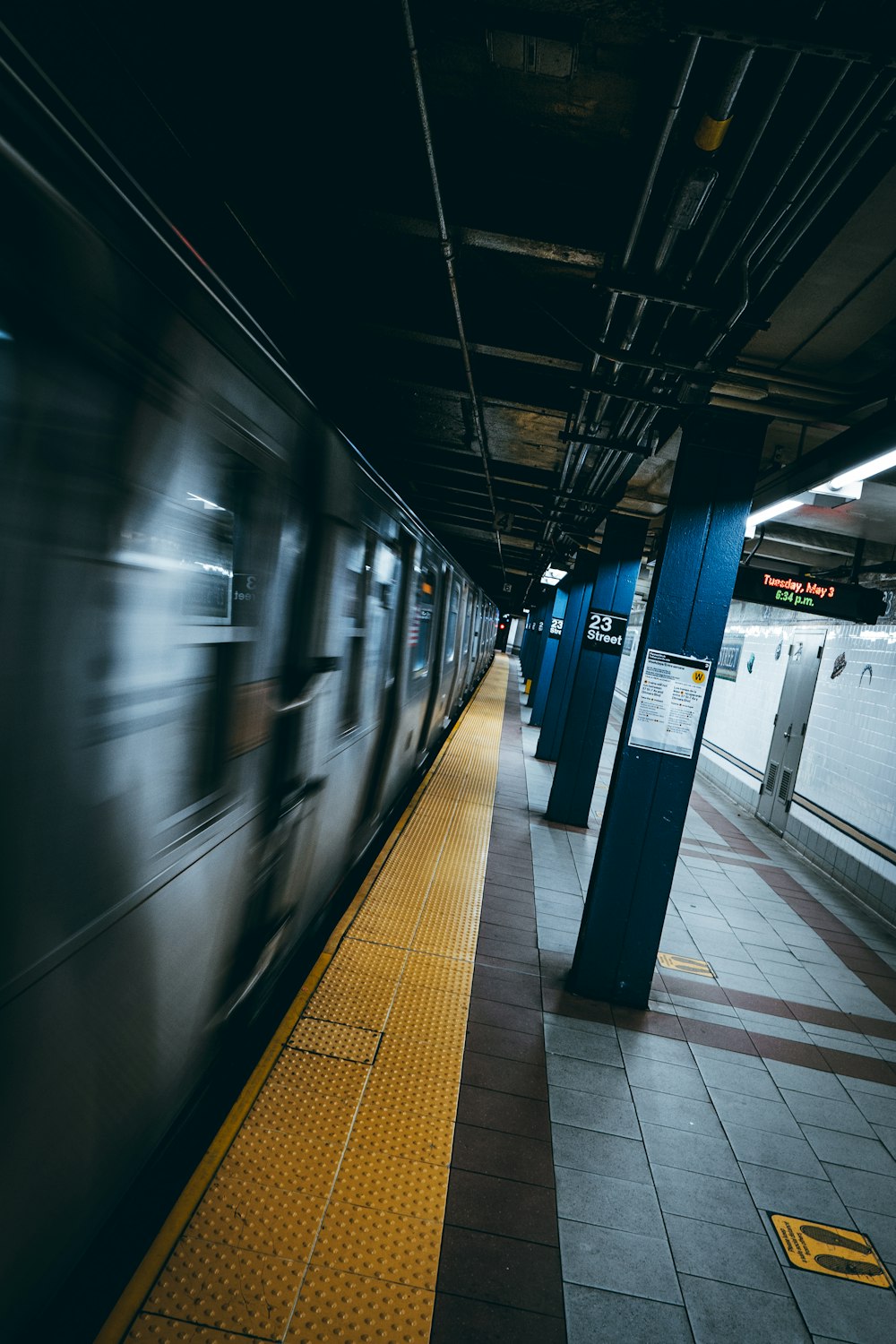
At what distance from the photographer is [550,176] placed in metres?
3.13

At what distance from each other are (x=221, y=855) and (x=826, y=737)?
27.5ft

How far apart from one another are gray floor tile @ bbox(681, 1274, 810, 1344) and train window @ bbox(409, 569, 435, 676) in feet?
13.5

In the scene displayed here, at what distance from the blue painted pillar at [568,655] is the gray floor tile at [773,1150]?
683 cm

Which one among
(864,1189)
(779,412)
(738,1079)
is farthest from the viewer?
(779,412)

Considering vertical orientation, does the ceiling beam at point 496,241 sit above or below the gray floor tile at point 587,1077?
above

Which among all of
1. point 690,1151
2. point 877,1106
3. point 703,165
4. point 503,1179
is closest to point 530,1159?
point 503,1179

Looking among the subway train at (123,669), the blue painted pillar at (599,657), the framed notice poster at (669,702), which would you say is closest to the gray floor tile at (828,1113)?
the framed notice poster at (669,702)

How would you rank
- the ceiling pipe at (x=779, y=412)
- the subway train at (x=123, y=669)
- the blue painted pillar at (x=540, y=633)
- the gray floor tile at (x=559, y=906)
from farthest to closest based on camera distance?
the blue painted pillar at (x=540, y=633)
the gray floor tile at (x=559, y=906)
the ceiling pipe at (x=779, y=412)
the subway train at (x=123, y=669)

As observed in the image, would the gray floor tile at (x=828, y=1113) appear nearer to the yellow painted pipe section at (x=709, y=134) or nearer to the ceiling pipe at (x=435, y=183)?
the yellow painted pipe section at (x=709, y=134)

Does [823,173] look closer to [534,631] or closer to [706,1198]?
[706,1198]

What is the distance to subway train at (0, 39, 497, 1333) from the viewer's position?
127cm

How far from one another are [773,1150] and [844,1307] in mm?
722

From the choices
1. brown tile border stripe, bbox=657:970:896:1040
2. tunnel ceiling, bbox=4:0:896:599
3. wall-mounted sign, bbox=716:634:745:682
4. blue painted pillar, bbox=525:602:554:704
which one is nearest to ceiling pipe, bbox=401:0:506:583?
tunnel ceiling, bbox=4:0:896:599

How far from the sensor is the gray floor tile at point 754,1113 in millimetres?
3186
